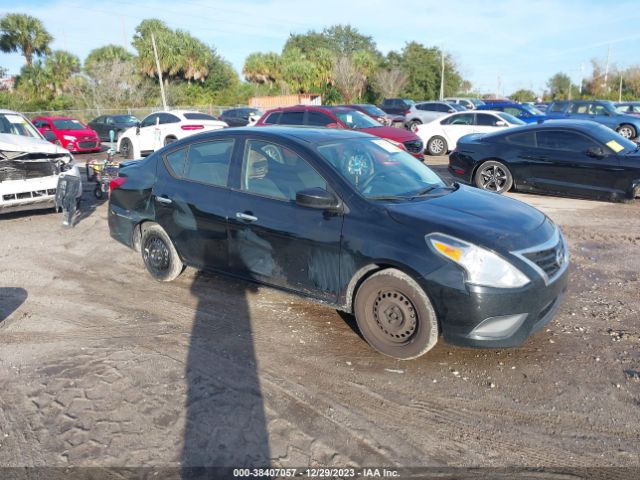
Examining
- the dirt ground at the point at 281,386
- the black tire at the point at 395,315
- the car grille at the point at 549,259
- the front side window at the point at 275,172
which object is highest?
the front side window at the point at 275,172

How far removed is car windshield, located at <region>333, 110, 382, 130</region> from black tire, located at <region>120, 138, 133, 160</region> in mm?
7142

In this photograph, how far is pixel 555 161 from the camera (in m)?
9.57

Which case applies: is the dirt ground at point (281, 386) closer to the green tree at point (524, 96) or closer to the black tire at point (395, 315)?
the black tire at point (395, 315)

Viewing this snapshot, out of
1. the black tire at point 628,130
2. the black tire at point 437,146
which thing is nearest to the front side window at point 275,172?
the black tire at point 437,146

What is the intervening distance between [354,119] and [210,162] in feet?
32.4

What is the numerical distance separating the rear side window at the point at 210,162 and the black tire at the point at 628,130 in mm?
19496

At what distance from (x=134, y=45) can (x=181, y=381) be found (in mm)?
48738

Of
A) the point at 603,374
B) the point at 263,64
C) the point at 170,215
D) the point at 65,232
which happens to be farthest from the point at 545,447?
the point at 263,64

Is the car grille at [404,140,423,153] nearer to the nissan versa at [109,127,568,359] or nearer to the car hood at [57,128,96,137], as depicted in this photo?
the nissan versa at [109,127,568,359]

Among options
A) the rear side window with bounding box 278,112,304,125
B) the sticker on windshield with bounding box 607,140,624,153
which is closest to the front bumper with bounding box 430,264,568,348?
the sticker on windshield with bounding box 607,140,624,153

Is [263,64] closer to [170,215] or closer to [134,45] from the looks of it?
Answer: [134,45]

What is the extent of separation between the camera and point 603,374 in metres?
3.74

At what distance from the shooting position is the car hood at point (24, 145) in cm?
849

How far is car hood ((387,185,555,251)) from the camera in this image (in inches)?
146
